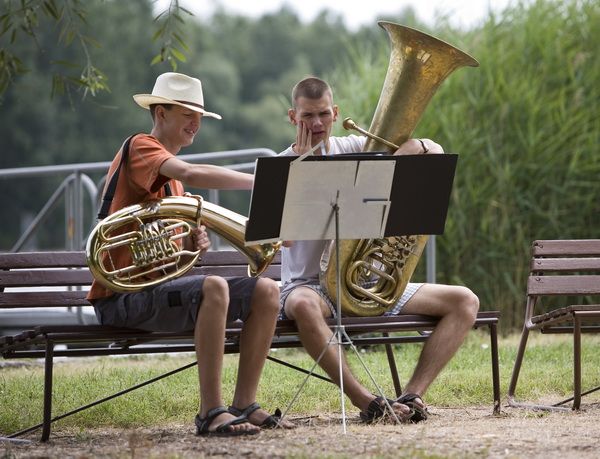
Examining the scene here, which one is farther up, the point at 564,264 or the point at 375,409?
the point at 564,264

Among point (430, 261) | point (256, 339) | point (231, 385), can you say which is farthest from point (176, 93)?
point (430, 261)

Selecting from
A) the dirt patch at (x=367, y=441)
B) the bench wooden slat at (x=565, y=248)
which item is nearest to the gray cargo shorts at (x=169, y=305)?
the dirt patch at (x=367, y=441)

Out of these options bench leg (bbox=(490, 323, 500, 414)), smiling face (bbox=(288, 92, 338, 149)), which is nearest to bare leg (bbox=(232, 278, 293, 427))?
smiling face (bbox=(288, 92, 338, 149))

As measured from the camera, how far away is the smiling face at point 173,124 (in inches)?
217

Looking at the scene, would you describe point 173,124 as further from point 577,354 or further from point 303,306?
point 577,354

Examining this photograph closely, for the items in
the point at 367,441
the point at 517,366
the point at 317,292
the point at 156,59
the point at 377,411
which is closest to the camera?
the point at 367,441

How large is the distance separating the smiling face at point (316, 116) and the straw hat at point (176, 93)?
1.51 feet

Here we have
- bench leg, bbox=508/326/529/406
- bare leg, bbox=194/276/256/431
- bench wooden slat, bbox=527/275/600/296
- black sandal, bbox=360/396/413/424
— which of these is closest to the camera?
bare leg, bbox=194/276/256/431

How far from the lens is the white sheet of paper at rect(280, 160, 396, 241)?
505 cm

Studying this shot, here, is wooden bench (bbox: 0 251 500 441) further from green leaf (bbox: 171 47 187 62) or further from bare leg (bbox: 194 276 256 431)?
green leaf (bbox: 171 47 187 62)

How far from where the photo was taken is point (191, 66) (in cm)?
4500

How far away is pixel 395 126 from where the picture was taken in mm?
5566

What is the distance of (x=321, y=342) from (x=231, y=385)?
Result: 1584 millimetres

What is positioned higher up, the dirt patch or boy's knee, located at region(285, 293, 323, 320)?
boy's knee, located at region(285, 293, 323, 320)
